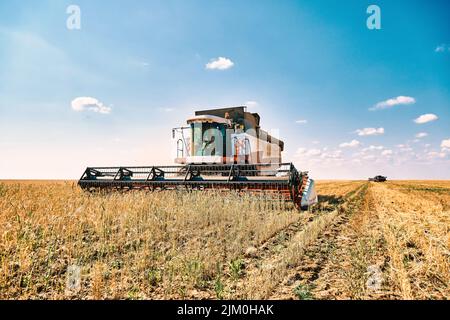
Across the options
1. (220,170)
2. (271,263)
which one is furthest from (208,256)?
(220,170)

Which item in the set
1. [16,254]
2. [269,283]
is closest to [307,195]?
[269,283]

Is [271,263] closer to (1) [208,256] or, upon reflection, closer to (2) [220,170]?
(1) [208,256]

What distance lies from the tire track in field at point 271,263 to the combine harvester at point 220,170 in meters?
2.20

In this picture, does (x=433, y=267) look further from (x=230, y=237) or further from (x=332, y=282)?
(x=230, y=237)

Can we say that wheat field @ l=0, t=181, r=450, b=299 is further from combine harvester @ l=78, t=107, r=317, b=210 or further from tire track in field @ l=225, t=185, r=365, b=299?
combine harvester @ l=78, t=107, r=317, b=210

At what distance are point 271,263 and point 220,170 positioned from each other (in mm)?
5728

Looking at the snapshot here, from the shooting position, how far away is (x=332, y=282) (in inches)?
109

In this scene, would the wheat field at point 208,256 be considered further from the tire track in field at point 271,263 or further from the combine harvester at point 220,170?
the combine harvester at point 220,170

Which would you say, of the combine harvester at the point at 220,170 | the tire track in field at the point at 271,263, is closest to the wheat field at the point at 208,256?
the tire track in field at the point at 271,263

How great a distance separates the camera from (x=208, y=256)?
11.0ft

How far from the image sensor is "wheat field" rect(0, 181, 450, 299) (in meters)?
2.58

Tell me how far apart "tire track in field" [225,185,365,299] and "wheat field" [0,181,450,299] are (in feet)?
0.05
